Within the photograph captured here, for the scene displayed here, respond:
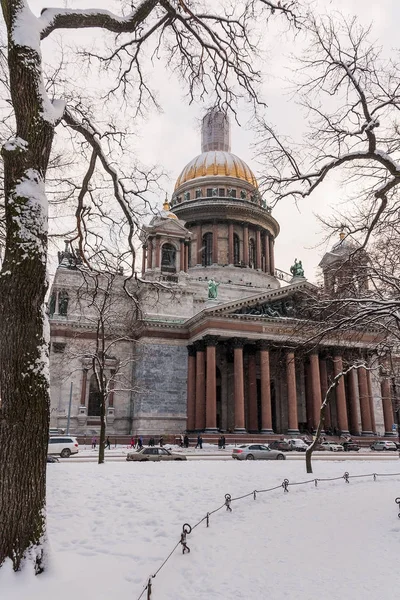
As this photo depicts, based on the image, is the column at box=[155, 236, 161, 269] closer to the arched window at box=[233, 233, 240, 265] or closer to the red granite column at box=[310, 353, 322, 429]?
the arched window at box=[233, 233, 240, 265]

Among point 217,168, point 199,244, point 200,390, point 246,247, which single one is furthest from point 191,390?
point 217,168

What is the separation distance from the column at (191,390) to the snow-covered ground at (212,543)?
92.6 feet

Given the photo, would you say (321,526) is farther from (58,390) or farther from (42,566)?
(58,390)

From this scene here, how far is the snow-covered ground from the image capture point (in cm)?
641

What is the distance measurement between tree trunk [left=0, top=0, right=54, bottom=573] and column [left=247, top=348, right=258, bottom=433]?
38.1 metres

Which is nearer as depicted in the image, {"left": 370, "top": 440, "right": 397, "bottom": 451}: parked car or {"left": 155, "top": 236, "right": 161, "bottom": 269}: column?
{"left": 370, "top": 440, "right": 397, "bottom": 451}: parked car

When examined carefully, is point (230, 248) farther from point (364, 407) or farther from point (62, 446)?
point (62, 446)

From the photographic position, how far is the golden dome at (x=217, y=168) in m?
64.4

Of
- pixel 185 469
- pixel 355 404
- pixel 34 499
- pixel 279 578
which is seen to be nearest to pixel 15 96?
pixel 34 499

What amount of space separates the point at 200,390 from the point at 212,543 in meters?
34.1

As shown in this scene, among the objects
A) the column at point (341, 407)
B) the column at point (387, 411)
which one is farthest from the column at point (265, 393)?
the column at point (387, 411)

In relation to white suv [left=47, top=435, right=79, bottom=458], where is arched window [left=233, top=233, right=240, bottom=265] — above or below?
above

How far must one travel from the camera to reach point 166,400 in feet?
148

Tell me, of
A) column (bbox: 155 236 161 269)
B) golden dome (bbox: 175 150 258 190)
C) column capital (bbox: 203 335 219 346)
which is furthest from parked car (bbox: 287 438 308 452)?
golden dome (bbox: 175 150 258 190)
